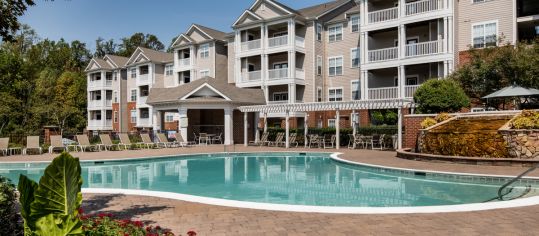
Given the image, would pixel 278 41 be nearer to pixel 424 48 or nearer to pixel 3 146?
pixel 424 48

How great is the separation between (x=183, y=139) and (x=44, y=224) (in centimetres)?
2381

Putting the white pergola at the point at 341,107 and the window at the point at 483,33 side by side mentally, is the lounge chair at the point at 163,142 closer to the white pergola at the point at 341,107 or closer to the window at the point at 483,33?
the white pergola at the point at 341,107

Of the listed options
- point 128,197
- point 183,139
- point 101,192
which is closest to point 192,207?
point 128,197

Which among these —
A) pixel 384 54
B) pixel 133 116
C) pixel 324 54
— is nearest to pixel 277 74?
pixel 324 54

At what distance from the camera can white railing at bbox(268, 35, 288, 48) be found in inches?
1243

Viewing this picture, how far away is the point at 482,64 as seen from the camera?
65.5ft

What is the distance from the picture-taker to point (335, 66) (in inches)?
1280

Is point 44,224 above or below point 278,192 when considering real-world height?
above

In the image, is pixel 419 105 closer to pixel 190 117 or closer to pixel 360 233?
pixel 360 233

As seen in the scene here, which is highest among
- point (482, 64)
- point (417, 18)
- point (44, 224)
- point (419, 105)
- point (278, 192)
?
point (417, 18)

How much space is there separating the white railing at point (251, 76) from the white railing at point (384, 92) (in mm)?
9651

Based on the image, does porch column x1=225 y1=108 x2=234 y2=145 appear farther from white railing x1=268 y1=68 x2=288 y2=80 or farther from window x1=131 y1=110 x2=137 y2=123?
window x1=131 y1=110 x2=137 y2=123

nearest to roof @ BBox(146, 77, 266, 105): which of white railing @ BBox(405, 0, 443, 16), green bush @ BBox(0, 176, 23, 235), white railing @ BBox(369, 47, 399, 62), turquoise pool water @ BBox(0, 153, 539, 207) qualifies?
turquoise pool water @ BBox(0, 153, 539, 207)

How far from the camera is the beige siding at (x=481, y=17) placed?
922 inches
